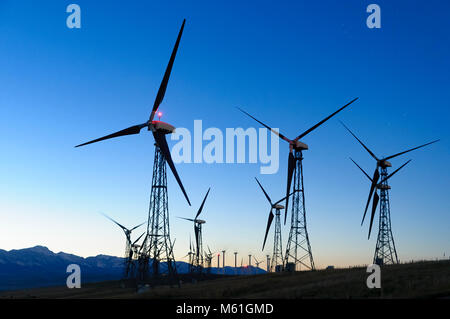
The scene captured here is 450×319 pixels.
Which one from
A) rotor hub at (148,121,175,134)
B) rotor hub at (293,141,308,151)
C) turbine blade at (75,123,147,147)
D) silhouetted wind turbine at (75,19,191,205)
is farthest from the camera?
rotor hub at (293,141,308,151)

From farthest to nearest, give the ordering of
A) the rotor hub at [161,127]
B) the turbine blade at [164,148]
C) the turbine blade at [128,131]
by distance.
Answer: the rotor hub at [161,127], the turbine blade at [128,131], the turbine blade at [164,148]

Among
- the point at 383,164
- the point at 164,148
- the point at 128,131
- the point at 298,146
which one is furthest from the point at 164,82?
the point at 383,164

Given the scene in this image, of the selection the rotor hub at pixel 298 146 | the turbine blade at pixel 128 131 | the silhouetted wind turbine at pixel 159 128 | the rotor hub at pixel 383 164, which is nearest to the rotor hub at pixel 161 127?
the silhouetted wind turbine at pixel 159 128

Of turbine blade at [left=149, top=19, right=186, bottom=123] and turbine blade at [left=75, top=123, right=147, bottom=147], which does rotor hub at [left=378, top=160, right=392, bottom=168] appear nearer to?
turbine blade at [left=149, top=19, right=186, bottom=123]

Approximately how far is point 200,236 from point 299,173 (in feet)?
207

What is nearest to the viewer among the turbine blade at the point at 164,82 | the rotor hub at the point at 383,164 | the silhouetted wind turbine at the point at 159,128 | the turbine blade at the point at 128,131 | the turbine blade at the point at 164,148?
the turbine blade at the point at 164,82

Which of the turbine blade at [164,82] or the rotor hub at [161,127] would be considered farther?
the rotor hub at [161,127]

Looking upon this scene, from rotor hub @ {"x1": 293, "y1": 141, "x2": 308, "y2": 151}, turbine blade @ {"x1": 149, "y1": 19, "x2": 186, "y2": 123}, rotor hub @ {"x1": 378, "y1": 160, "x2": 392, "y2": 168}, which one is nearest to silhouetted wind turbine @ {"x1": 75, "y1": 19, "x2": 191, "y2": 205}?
turbine blade @ {"x1": 149, "y1": 19, "x2": 186, "y2": 123}

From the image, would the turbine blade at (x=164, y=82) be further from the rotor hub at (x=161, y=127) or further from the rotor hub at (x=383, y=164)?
the rotor hub at (x=383, y=164)
